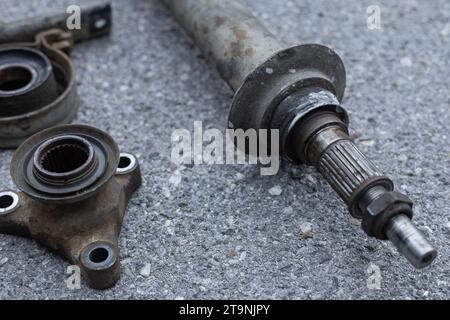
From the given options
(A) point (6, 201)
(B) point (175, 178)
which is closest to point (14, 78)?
(A) point (6, 201)

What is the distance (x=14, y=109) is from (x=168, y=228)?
0.90 meters

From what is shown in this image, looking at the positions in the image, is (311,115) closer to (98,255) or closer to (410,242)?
(410,242)

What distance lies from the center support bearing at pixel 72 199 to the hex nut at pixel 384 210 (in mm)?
903

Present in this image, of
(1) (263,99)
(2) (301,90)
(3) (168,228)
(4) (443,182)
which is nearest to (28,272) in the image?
(3) (168,228)

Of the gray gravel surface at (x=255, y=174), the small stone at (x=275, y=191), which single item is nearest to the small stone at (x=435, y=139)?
the gray gravel surface at (x=255, y=174)

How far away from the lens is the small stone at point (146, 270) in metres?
2.15

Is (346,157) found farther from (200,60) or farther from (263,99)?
(200,60)

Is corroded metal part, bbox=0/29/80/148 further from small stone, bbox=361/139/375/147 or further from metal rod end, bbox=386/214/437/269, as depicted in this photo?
metal rod end, bbox=386/214/437/269

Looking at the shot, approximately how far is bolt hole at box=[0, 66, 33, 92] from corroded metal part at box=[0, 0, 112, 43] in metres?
0.30

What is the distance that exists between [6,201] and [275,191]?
42.7 inches

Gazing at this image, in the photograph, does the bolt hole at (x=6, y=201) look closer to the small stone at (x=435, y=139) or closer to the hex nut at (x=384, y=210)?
the hex nut at (x=384, y=210)

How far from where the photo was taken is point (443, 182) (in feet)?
Result: 8.14

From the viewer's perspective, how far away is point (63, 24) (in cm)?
303

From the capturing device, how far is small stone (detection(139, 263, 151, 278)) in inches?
84.8
